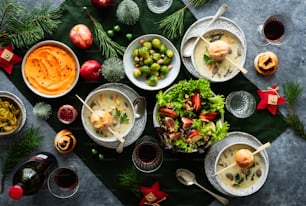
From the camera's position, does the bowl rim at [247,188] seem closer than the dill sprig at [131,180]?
Yes

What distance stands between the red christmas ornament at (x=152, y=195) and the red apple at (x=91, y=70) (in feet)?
1.96

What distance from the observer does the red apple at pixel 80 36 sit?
3012mm

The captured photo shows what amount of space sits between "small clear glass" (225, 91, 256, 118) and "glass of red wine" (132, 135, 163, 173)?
414 mm

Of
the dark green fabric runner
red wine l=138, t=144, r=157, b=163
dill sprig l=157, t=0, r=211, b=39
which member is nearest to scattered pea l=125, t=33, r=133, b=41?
the dark green fabric runner

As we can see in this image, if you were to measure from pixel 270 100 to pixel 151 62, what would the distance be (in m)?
0.63

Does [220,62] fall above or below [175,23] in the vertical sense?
below

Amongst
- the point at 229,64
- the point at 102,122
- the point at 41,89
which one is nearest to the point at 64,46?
the point at 41,89

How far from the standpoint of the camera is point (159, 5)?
3.08 metres

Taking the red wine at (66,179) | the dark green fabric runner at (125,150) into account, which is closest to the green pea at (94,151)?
the dark green fabric runner at (125,150)

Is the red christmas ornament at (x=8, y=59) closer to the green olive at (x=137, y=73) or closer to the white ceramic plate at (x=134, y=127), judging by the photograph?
the white ceramic plate at (x=134, y=127)

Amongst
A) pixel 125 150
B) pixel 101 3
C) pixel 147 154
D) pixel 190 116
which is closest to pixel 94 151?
pixel 125 150

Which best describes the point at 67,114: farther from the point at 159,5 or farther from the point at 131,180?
the point at 159,5

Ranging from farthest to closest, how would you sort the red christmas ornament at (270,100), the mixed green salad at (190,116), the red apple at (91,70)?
the red christmas ornament at (270,100), the red apple at (91,70), the mixed green salad at (190,116)

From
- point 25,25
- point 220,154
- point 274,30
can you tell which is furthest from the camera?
point 274,30
